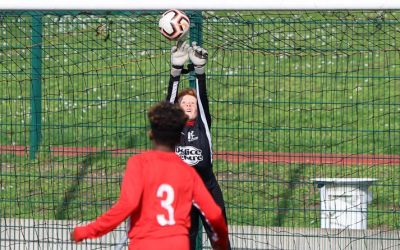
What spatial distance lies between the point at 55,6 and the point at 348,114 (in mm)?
5041

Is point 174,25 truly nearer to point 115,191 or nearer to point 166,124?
point 166,124

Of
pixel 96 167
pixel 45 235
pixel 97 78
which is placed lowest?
pixel 45 235

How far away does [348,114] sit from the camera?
12641 mm

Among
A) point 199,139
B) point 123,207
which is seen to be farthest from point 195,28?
point 123,207

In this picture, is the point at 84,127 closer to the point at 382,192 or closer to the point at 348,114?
the point at 382,192

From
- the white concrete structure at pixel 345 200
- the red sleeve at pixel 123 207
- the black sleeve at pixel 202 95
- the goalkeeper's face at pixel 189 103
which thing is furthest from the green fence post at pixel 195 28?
the red sleeve at pixel 123 207

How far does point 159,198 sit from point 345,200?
3858 millimetres

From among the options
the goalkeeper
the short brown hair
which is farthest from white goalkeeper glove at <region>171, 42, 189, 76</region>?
the short brown hair

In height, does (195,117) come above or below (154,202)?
above

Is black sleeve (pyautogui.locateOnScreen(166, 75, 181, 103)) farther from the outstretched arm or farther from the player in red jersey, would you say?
the player in red jersey

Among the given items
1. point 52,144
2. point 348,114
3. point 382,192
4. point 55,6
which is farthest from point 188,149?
point 348,114

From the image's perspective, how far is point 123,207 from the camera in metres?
6.12

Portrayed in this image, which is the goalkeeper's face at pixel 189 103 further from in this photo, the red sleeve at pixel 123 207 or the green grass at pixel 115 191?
the red sleeve at pixel 123 207

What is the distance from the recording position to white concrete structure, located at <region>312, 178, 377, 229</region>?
968 cm
